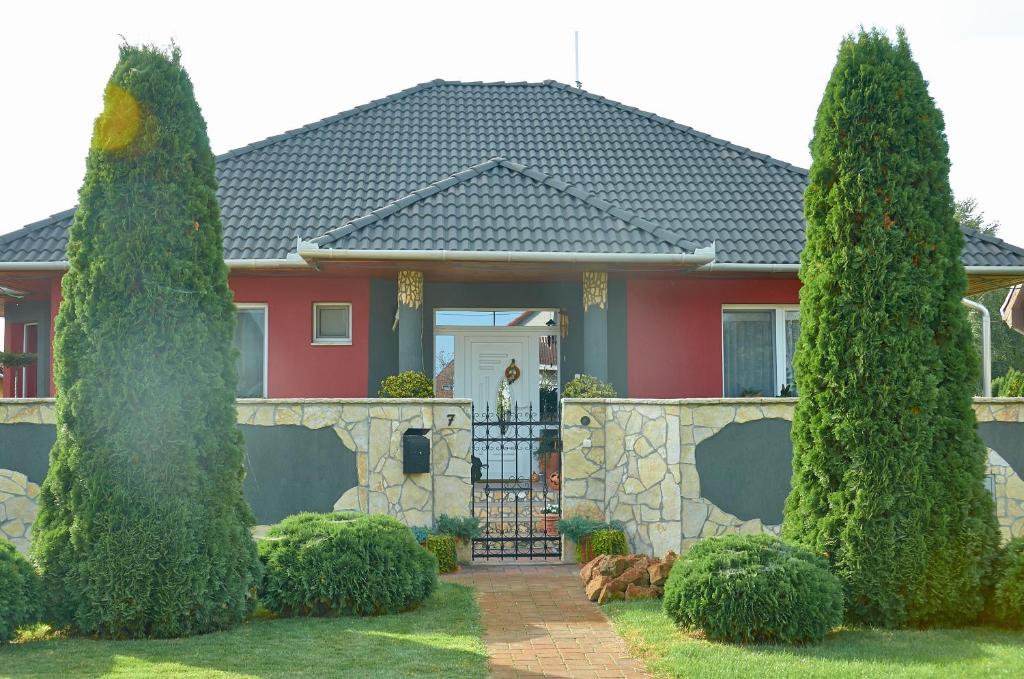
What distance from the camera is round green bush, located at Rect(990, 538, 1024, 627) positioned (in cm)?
727

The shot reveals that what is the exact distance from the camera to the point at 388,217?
12.9 metres

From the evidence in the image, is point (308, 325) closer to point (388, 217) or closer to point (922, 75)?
point (388, 217)

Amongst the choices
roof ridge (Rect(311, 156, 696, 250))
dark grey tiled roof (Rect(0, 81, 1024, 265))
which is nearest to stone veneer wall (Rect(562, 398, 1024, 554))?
roof ridge (Rect(311, 156, 696, 250))

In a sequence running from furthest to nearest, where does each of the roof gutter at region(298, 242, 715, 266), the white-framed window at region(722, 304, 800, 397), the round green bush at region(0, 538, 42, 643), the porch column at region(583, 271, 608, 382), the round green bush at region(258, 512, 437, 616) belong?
1. the white-framed window at region(722, 304, 800, 397)
2. the porch column at region(583, 271, 608, 382)
3. the roof gutter at region(298, 242, 715, 266)
4. the round green bush at region(258, 512, 437, 616)
5. the round green bush at region(0, 538, 42, 643)

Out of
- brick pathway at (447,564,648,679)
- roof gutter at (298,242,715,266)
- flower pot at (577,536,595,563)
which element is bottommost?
brick pathway at (447,564,648,679)

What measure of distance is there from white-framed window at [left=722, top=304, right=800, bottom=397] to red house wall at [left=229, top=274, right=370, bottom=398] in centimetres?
515

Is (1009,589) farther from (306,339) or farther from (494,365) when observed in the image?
(306,339)

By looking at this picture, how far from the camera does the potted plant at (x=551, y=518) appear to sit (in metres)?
11.1

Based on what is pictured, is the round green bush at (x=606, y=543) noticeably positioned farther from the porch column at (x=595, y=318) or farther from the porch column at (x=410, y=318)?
the porch column at (x=410, y=318)

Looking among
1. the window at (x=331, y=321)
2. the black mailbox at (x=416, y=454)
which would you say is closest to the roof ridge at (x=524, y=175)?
the window at (x=331, y=321)

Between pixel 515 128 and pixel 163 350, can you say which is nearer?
pixel 163 350

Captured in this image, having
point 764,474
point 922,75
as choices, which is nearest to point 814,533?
point 764,474

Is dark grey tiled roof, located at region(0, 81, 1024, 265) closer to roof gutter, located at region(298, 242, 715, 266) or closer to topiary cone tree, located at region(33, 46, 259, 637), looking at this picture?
roof gutter, located at region(298, 242, 715, 266)

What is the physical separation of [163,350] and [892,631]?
5.64 metres
